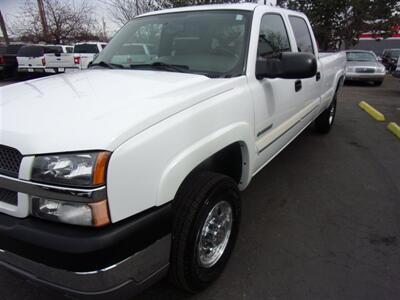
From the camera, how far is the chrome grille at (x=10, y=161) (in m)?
1.70

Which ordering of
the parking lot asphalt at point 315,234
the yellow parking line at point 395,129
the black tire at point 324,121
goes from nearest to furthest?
the parking lot asphalt at point 315,234, the black tire at point 324,121, the yellow parking line at point 395,129

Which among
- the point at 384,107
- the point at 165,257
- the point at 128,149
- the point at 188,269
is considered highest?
the point at 128,149

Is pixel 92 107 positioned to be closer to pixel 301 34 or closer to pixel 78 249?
pixel 78 249

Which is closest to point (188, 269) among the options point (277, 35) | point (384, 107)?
point (277, 35)

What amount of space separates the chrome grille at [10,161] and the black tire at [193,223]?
0.80 m

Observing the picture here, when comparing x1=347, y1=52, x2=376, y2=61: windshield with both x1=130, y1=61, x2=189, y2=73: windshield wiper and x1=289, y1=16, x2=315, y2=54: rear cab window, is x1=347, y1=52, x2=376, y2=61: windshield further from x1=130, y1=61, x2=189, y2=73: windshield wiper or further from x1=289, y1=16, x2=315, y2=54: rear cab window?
x1=130, y1=61, x2=189, y2=73: windshield wiper

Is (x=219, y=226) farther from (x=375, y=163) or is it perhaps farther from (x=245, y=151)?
(x=375, y=163)

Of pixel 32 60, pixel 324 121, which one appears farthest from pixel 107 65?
pixel 32 60

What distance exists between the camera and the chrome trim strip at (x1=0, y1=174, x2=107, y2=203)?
62.1 inches

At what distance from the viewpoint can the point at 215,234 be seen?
96.4 inches

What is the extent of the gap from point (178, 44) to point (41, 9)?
82.8 feet

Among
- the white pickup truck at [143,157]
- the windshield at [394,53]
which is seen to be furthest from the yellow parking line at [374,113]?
the windshield at [394,53]

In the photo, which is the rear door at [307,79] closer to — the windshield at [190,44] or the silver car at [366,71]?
the windshield at [190,44]

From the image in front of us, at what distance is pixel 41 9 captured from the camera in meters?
24.4
